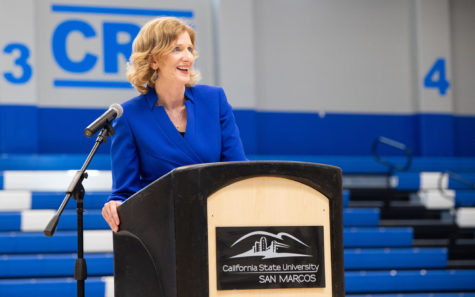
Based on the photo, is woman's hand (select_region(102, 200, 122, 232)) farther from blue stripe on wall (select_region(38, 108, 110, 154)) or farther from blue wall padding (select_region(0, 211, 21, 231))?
blue stripe on wall (select_region(38, 108, 110, 154))

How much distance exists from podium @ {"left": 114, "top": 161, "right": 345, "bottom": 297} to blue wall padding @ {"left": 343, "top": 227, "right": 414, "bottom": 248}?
12.1 feet

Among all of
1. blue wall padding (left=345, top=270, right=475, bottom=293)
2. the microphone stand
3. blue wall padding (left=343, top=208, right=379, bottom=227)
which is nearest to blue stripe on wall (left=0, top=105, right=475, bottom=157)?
blue wall padding (left=343, top=208, right=379, bottom=227)

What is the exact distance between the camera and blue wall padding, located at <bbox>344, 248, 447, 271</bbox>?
4.79 m

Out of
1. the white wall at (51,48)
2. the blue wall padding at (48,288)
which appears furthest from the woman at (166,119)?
the white wall at (51,48)

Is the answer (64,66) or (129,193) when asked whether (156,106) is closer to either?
(129,193)

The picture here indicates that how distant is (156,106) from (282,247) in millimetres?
603

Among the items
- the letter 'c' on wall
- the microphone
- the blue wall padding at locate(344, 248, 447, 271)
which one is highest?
the letter 'c' on wall

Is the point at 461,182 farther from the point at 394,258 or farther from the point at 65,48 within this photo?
the point at 65,48

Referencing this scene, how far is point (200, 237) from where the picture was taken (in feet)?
4.20

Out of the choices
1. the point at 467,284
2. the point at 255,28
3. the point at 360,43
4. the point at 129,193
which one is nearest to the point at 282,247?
the point at 129,193

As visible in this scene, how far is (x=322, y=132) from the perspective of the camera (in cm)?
739

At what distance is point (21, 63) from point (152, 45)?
16.5ft

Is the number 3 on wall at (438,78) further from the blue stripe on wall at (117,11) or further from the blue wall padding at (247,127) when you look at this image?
the blue stripe on wall at (117,11)

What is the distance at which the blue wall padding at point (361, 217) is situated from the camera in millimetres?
5305
